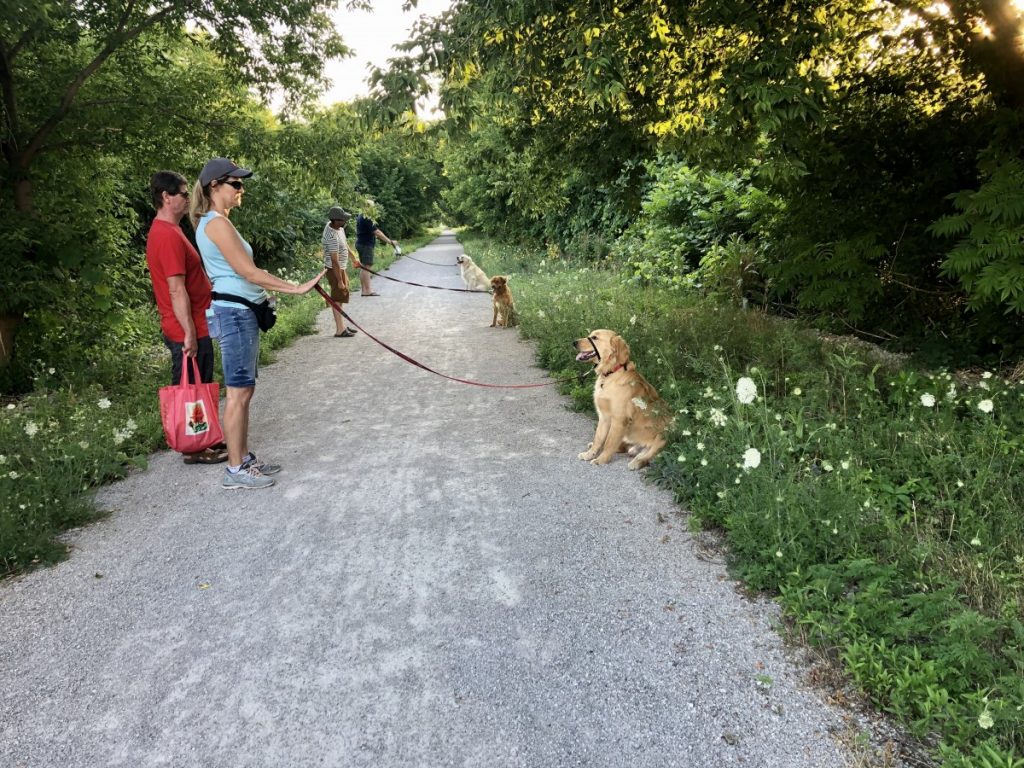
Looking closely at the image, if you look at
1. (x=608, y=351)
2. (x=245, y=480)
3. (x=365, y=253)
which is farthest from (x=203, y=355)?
(x=365, y=253)

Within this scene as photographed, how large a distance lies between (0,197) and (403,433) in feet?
17.8

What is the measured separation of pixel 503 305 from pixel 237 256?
7371 millimetres

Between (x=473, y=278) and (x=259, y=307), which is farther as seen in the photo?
(x=473, y=278)

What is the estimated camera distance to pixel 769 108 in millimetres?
4359

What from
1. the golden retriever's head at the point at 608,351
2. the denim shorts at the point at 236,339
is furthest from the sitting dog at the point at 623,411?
the denim shorts at the point at 236,339

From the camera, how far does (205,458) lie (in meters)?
5.09

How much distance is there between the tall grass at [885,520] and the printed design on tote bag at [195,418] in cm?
323

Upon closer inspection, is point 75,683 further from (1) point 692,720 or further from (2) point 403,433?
(2) point 403,433

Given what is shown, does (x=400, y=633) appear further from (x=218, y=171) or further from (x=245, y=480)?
(x=218, y=171)

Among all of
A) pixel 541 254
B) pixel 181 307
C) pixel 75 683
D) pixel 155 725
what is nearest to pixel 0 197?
pixel 181 307

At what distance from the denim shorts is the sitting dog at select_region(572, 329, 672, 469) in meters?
2.67

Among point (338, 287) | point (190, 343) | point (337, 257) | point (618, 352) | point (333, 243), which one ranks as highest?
point (333, 243)

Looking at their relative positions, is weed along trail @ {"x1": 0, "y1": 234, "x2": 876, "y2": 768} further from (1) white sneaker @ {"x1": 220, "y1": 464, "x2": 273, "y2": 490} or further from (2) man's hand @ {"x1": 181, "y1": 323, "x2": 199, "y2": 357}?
(2) man's hand @ {"x1": 181, "y1": 323, "x2": 199, "y2": 357}

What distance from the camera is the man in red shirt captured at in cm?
449
